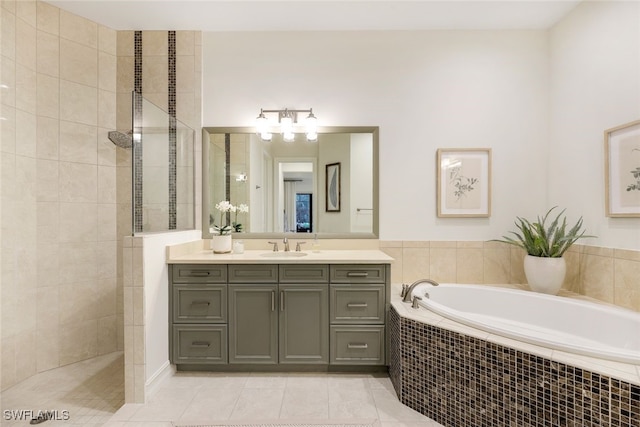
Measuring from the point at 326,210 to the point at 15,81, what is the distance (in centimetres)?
253

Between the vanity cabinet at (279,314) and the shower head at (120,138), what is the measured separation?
122 cm

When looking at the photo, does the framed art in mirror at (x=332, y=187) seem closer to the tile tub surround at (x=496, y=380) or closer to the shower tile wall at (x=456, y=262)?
the shower tile wall at (x=456, y=262)

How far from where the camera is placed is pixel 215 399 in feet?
6.11

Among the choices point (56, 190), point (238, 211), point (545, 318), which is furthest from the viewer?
point (238, 211)

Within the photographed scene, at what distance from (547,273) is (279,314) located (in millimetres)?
2007

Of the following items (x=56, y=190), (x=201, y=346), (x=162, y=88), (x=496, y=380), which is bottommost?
(x=201, y=346)

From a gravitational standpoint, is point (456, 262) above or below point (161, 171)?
below

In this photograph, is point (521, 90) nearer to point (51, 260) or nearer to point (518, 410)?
point (518, 410)

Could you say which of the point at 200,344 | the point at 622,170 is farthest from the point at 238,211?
the point at 622,170

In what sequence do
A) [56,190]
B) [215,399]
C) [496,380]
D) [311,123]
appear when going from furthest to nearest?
[311,123] → [56,190] → [215,399] → [496,380]

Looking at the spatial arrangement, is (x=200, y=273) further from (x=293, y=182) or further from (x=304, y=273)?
(x=293, y=182)

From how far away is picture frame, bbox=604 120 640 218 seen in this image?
1.81m

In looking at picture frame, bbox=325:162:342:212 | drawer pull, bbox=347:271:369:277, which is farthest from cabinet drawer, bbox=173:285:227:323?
picture frame, bbox=325:162:342:212

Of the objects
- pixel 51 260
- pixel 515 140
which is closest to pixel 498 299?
pixel 515 140
